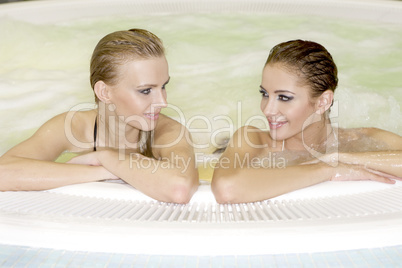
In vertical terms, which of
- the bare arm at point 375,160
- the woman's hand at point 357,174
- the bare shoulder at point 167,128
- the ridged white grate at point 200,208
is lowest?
the ridged white grate at point 200,208

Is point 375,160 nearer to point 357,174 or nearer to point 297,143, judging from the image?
point 357,174

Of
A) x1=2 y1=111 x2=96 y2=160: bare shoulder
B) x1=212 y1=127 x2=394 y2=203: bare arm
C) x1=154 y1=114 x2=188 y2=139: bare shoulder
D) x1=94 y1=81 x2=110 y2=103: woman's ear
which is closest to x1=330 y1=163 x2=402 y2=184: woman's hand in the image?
x1=212 y1=127 x2=394 y2=203: bare arm

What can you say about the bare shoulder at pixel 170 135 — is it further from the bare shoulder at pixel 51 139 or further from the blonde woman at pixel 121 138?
the bare shoulder at pixel 51 139

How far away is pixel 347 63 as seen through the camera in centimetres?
337

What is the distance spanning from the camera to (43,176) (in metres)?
1.58

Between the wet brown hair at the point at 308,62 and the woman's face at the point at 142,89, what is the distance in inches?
16.3

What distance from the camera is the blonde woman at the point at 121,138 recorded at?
1567 mm

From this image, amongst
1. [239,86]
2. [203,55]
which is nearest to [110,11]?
[203,55]

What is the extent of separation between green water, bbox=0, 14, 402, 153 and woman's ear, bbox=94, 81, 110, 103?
0.93 m

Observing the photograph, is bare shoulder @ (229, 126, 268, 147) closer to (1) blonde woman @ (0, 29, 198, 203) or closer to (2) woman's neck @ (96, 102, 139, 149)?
(1) blonde woman @ (0, 29, 198, 203)

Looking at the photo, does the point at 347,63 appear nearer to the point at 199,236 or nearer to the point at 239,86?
the point at 239,86

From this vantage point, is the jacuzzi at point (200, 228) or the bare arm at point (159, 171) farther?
the bare arm at point (159, 171)

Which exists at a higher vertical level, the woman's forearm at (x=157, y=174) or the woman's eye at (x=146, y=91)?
the woman's eye at (x=146, y=91)

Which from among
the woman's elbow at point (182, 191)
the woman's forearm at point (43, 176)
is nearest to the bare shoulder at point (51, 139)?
the woman's forearm at point (43, 176)
